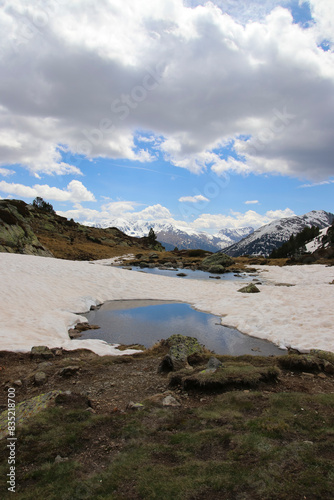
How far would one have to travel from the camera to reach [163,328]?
21984 mm

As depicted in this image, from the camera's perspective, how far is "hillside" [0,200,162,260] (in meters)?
53.2

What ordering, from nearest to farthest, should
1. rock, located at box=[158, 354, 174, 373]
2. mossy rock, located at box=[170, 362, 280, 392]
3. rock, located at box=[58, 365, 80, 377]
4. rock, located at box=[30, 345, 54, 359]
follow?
mossy rock, located at box=[170, 362, 280, 392] < rock, located at box=[58, 365, 80, 377] < rock, located at box=[158, 354, 174, 373] < rock, located at box=[30, 345, 54, 359]

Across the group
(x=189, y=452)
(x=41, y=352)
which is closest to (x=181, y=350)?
(x=189, y=452)

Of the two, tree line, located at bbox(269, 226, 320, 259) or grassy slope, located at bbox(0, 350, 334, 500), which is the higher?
tree line, located at bbox(269, 226, 320, 259)

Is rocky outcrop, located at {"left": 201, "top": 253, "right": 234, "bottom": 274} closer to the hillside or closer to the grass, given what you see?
the hillside

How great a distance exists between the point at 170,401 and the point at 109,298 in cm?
2340

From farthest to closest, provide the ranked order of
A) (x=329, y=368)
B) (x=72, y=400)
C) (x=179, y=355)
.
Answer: (x=179, y=355) → (x=329, y=368) → (x=72, y=400)

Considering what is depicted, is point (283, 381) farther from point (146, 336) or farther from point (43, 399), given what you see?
point (146, 336)

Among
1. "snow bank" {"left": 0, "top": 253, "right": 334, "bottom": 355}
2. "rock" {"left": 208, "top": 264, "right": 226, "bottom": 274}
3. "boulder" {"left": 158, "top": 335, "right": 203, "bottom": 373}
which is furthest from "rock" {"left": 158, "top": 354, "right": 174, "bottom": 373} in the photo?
"rock" {"left": 208, "top": 264, "right": 226, "bottom": 274}

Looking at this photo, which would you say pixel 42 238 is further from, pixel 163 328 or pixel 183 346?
pixel 183 346

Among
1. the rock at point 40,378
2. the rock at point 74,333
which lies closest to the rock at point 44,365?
the rock at point 40,378

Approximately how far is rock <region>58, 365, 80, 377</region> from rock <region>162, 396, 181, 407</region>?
5145 millimetres

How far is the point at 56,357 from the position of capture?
48.7 feet

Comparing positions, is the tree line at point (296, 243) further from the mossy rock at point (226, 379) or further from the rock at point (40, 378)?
the rock at point (40, 378)
